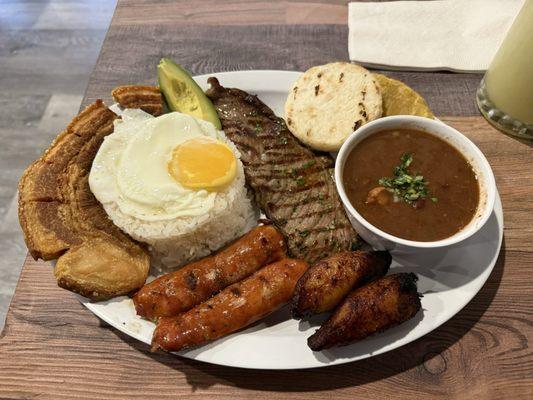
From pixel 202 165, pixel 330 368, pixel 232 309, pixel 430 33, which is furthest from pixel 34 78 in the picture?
pixel 330 368

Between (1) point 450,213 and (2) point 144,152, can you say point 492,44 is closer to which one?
(1) point 450,213

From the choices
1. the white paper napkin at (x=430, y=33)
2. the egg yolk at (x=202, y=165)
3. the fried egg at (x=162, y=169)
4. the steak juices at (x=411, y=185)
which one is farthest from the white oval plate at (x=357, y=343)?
the white paper napkin at (x=430, y=33)

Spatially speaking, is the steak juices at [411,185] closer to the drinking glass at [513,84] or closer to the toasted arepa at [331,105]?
the toasted arepa at [331,105]

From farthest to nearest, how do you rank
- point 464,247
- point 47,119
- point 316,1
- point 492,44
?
point 47,119 < point 316,1 < point 492,44 < point 464,247

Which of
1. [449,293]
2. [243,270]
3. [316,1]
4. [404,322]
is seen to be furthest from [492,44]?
[243,270]

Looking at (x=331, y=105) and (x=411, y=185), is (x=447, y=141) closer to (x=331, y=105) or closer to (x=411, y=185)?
(x=411, y=185)

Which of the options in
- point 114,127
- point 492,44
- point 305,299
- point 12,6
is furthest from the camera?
A: point 12,6

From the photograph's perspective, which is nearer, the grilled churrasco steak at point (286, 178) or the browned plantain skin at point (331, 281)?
the browned plantain skin at point (331, 281)
